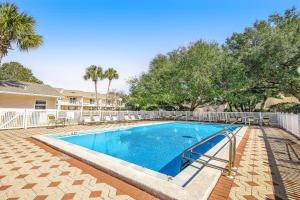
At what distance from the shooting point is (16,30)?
1091 centimetres

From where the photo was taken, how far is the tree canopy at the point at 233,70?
51.3 ft

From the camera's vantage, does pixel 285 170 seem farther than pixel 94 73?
No

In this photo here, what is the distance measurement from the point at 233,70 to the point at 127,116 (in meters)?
12.3

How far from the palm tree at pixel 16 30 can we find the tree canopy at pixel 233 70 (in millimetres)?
14995

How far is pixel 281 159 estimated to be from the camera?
517cm

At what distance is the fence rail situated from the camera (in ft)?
34.6

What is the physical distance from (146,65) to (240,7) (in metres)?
17.8

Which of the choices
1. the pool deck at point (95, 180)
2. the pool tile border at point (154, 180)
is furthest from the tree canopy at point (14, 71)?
the pool tile border at point (154, 180)

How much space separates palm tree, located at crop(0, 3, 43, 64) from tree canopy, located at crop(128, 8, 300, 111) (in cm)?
1500

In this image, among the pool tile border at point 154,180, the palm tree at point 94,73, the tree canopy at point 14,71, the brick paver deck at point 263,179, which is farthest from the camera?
the tree canopy at point 14,71

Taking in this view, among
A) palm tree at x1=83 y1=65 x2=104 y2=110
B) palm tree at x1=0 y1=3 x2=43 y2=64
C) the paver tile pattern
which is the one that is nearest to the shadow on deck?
the paver tile pattern

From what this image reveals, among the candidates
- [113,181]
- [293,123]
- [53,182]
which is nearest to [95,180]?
[113,181]

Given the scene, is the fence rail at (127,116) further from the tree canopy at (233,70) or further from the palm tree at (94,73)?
the palm tree at (94,73)

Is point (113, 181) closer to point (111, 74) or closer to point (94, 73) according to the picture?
point (94, 73)
